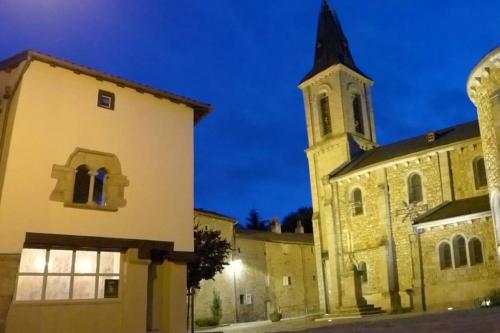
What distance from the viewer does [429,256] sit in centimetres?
2627

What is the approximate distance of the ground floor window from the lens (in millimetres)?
12180

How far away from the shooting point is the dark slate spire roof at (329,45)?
41250 millimetres

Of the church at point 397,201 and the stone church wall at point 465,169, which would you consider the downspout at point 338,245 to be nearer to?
the church at point 397,201

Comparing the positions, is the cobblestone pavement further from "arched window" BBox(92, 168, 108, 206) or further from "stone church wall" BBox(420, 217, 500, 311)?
"stone church wall" BBox(420, 217, 500, 311)

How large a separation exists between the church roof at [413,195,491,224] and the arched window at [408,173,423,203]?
5.64 feet

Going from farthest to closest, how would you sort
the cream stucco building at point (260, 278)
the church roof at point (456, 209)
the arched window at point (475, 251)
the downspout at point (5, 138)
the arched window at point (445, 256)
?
the cream stucco building at point (260, 278) → the arched window at point (445, 256) → the church roof at point (456, 209) → the arched window at point (475, 251) → the downspout at point (5, 138)

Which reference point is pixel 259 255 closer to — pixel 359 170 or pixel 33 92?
pixel 359 170

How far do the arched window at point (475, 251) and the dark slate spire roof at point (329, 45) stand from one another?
19.8m

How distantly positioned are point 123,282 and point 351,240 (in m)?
22.3

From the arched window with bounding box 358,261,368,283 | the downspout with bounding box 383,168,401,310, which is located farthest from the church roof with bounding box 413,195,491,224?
the arched window with bounding box 358,261,368,283

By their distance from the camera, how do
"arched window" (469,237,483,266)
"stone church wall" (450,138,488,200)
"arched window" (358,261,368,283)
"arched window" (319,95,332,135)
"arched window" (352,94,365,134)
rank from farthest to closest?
"arched window" (352,94,365,134) → "arched window" (319,95,332,135) → "arched window" (358,261,368,283) → "stone church wall" (450,138,488,200) → "arched window" (469,237,483,266)

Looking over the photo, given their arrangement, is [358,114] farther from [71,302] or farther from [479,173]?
[71,302]

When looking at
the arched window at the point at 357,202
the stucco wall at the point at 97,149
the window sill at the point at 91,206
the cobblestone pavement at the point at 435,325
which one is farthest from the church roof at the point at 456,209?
the window sill at the point at 91,206

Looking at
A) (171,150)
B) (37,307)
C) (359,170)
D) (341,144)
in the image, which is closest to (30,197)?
(37,307)
